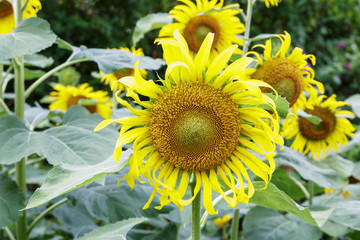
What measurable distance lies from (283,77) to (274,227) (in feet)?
1.82

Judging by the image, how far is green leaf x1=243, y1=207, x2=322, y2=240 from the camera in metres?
1.44

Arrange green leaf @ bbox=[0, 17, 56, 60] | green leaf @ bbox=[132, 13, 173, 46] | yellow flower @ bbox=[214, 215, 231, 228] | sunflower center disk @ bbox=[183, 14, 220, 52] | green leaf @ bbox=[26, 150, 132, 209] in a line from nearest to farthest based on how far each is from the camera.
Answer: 1. green leaf @ bbox=[26, 150, 132, 209]
2. green leaf @ bbox=[0, 17, 56, 60]
3. green leaf @ bbox=[132, 13, 173, 46]
4. sunflower center disk @ bbox=[183, 14, 220, 52]
5. yellow flower @ bbox=[214, 215, 231, 228]

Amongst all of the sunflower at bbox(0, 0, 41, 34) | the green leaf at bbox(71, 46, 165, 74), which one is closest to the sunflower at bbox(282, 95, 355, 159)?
the green leaf at bbox(71, 46, 165, 74)

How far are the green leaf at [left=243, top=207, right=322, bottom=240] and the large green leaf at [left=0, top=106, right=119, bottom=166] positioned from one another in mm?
596

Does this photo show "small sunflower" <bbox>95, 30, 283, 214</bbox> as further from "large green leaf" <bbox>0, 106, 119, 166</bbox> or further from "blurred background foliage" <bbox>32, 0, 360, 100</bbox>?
"blurred background foliage" <bbox>32, 0, 360, 100</bbox>

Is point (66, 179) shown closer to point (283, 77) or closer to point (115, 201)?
point (115, 201)

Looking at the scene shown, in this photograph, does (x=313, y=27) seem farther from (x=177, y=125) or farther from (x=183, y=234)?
(x=177, y=125)

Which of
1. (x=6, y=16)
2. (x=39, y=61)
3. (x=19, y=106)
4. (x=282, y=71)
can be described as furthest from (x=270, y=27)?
(x=19, y=106)

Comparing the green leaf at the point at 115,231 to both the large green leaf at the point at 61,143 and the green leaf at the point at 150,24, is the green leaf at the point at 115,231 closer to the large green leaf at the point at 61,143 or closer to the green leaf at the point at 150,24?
the large green leaf at the point at 61,143

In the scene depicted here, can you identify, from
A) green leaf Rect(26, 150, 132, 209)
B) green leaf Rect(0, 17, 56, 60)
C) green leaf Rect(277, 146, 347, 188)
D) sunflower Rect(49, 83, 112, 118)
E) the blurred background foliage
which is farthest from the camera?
the blurred background foliage

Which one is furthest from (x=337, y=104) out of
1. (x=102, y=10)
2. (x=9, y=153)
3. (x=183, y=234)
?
(x=102, y=10)

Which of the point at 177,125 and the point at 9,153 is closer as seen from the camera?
the point at 177,125

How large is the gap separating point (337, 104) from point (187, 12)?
738 millimetres

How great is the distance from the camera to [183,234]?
1.88 metres
